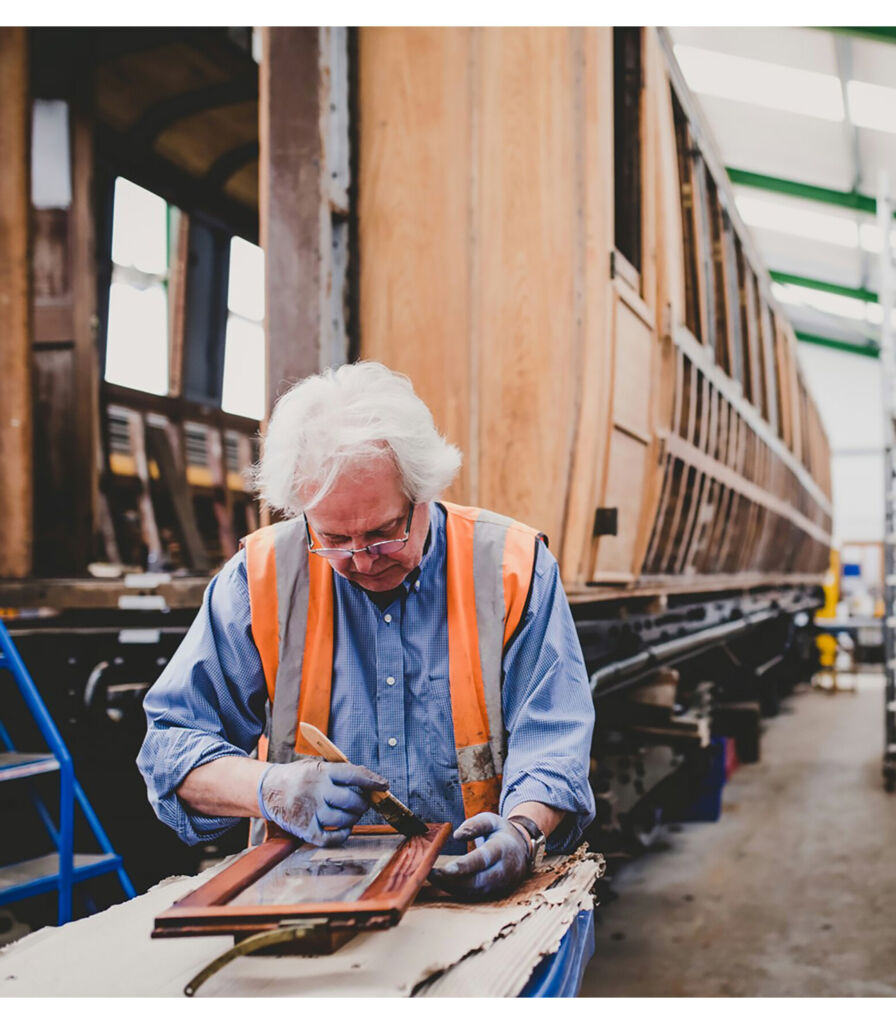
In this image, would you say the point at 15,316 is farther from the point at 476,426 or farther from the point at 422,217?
the point at 476,426

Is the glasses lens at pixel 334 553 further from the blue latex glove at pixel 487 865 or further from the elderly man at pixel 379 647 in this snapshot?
the blue latex glove at pixel 487 865

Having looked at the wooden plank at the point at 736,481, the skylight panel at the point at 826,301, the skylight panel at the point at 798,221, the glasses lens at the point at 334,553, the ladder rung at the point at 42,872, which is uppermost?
the skylight panel at the point at 826,301

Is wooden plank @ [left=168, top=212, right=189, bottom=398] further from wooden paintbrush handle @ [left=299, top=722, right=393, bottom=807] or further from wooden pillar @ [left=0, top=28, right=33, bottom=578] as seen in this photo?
wooden paintbrush handle @ [left=299, top=722, right=393, bottom=807]

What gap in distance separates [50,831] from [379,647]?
170cm

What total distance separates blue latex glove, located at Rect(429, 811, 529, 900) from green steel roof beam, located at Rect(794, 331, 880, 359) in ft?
53.6

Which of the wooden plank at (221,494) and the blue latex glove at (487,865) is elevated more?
the wooden plank at (221,494)

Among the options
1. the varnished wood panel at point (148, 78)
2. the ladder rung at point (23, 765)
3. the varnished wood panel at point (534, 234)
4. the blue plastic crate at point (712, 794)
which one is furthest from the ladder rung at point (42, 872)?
the varnished wood panel at point (148, 78)

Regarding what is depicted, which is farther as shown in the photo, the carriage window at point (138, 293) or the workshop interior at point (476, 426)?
the carriage window at point (138, 293)

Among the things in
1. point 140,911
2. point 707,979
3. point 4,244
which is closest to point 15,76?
point 4,244

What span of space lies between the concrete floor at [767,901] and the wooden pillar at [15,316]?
243 centimetres

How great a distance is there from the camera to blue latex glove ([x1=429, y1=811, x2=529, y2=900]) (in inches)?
50.3

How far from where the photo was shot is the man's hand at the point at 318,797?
132 centimetres

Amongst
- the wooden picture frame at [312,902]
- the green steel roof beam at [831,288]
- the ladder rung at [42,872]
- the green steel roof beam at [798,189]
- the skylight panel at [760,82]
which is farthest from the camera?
the green steel roof beam at [831,288]
